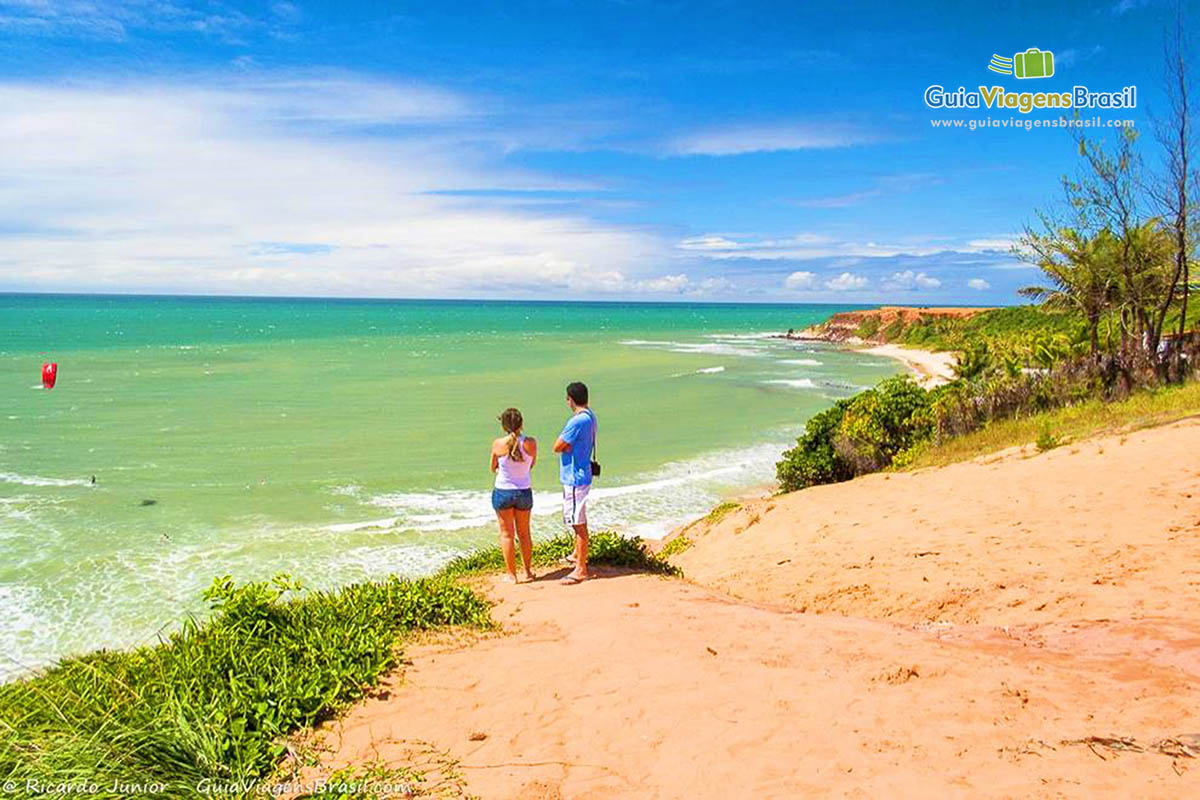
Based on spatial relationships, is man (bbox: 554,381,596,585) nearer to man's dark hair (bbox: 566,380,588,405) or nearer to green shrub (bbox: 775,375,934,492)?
man's dark hair (bbox: 566,380,588,405)

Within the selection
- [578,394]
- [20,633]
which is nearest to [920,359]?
[578,394]

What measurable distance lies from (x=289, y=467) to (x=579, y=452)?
42.8 feet

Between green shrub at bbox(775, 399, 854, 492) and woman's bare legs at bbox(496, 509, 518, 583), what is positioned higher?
woman's bare legs at bbox(496, 509, 518, 583)

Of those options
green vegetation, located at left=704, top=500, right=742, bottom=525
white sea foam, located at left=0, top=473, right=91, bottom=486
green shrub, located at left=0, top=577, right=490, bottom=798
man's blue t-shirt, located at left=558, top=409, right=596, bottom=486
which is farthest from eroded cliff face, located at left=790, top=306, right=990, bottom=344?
green shrub, located at left=0, top=577, right=490, bottom=798

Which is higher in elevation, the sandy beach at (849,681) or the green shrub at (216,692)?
the green shrub at (216,692)

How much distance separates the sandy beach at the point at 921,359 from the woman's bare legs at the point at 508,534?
33258 mm

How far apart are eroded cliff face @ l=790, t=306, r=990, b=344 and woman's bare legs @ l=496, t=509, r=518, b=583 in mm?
68216

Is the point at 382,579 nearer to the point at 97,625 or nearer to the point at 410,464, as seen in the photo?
the point at 97,625

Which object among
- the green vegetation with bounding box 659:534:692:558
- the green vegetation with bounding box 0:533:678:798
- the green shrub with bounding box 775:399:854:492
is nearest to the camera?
the green vegetation with bounding box 0:533:678:798

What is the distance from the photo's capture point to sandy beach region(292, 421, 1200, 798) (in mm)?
3609

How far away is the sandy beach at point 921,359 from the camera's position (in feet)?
132

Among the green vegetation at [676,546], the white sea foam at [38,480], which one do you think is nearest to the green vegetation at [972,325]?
the green vegetation at [676,546]

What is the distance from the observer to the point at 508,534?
7.39 m

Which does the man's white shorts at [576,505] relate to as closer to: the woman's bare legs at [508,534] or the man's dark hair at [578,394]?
the woman's bare legs at [508,534]
